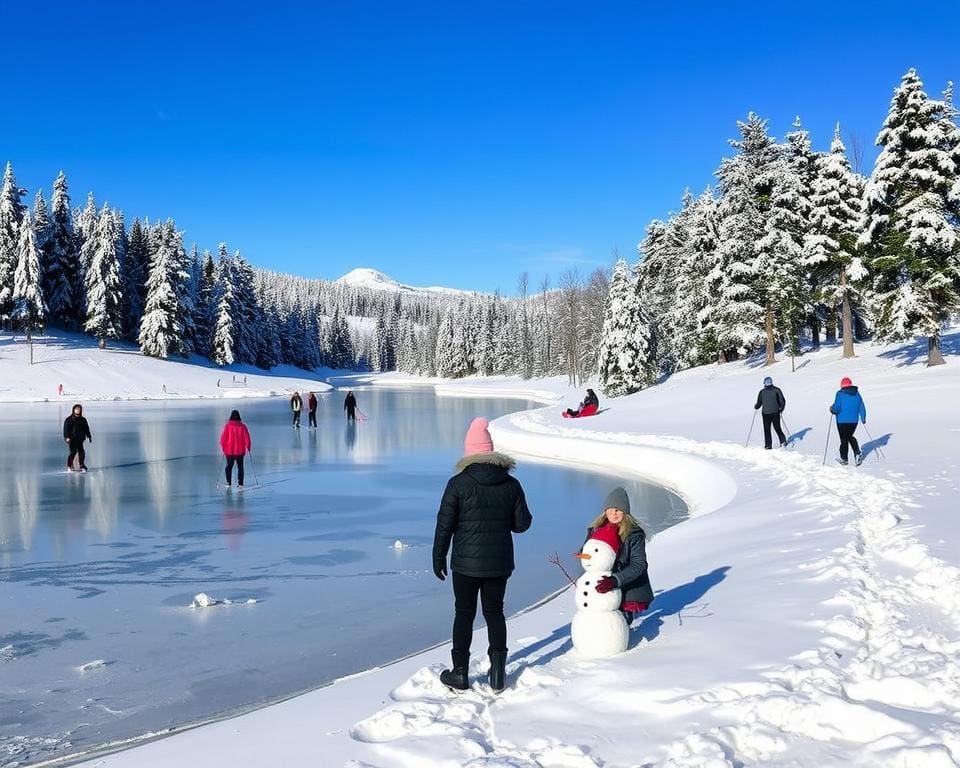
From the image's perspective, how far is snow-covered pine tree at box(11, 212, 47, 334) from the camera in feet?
200

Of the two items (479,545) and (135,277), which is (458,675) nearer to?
(479,545)

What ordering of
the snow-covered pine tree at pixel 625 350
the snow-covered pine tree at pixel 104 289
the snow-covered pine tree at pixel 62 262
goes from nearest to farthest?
the snow-covered pine tree at pixel 625 350 < the snow-covered pine tree at pixel 104 289 < the snow-covered pine tree at pixel 62 262

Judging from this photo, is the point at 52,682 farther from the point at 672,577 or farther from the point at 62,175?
the point at 62,175

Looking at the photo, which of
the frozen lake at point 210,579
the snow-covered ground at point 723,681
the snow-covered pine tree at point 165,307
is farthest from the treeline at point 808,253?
the snow-covered pine tree at point 165,307

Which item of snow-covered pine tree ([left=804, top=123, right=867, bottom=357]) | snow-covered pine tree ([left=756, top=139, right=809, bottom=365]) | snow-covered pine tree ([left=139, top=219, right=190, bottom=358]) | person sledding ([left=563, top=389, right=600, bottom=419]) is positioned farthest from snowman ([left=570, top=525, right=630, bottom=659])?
snow-covered pine tree ([left=139, top=219, right=190, bottom=358])

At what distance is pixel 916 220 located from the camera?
26234 mm

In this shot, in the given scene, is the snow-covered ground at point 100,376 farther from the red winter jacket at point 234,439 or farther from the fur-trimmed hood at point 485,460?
the fur-trimmed hood at point 485,460

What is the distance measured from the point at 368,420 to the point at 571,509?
75.1 ft

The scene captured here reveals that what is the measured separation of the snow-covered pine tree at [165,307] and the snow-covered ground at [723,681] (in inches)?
2510

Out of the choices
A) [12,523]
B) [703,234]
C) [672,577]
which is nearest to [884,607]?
[672,577]

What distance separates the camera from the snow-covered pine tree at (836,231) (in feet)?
107

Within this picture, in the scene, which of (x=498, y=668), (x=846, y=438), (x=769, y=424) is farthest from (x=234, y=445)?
(x=846, y=438)

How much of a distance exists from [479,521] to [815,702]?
2186 millimetres

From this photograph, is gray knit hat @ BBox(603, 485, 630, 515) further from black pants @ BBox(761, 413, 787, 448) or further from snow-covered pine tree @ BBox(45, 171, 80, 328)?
snow-covered pine tree @ BBox(45, 171, 80, 328)
